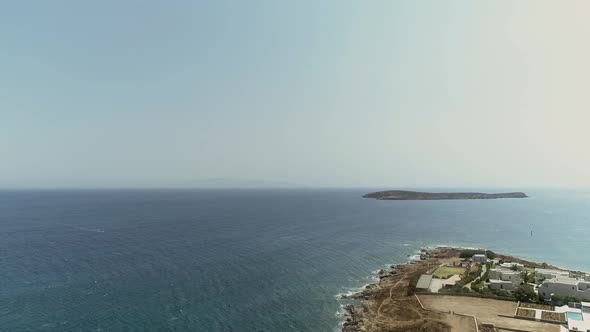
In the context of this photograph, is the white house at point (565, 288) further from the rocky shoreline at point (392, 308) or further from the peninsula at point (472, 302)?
the rocky shoreline at point (392, 308)

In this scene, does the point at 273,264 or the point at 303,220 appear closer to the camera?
the point at 273,264

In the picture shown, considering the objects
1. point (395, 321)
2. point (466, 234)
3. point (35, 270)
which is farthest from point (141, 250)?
point (466, 234)

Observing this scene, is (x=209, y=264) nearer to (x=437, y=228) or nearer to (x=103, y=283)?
(x=103, y=283)

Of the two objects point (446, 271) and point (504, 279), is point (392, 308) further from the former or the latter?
point (446, 271)

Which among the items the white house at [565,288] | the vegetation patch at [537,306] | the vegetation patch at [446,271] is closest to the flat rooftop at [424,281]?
the vegetation patch at [446,271]

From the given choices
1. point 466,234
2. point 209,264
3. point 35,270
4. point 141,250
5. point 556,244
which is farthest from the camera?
point 466,234
